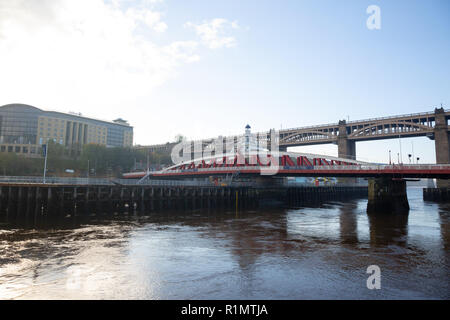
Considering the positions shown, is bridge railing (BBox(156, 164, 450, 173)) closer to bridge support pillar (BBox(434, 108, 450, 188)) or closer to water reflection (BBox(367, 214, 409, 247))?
water reflection (BBox(367, 214, 409, 247))

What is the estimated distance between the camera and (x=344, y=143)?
4058 inches

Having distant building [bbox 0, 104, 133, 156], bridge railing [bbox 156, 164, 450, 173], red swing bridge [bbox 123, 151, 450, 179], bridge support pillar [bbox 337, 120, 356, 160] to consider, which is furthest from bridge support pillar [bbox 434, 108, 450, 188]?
distant building [bbox 0, 104, 133, 156]

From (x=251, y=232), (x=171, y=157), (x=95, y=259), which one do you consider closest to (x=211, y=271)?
(x=95, y=259)

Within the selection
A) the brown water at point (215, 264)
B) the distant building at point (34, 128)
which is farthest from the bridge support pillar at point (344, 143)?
the distant building at point (34, 128)

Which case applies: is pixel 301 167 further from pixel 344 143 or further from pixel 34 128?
pixel 34 128

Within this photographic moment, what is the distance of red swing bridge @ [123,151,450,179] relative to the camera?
50031mm

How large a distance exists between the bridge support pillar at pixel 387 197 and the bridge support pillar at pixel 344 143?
49.3m

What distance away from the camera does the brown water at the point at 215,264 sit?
12906mm

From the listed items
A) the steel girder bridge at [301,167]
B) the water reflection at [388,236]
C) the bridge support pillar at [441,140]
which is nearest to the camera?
the water reflection at [388,236]

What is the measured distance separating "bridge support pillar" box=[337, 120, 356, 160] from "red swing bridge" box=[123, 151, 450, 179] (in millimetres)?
32863

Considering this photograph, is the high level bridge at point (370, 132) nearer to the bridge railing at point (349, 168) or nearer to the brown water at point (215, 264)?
the bridge railing at point (349, 168)

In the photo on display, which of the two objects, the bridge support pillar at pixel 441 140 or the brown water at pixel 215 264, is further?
the bridge support pillar at pixel 441 140

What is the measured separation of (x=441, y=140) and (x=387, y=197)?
150ft
